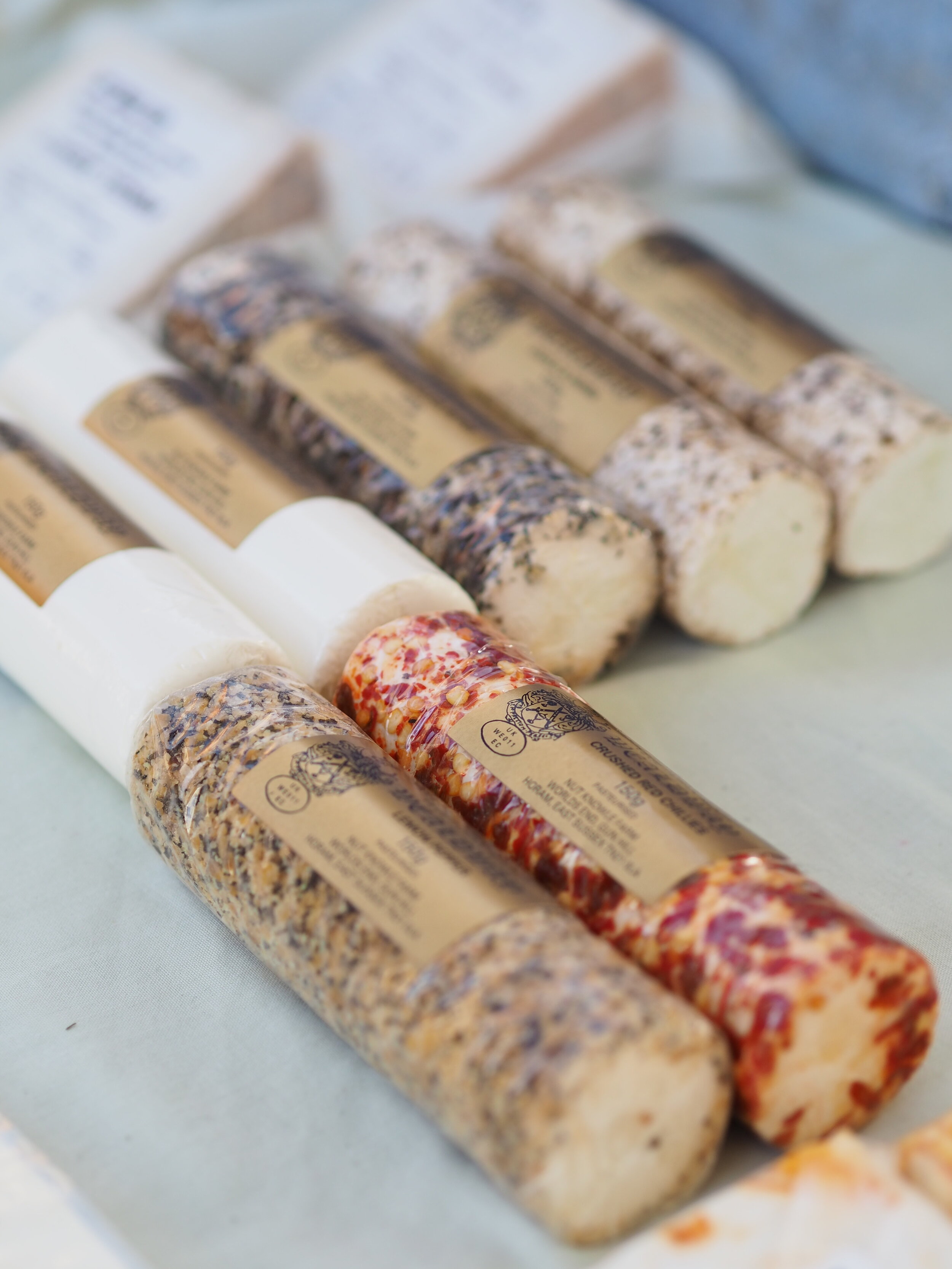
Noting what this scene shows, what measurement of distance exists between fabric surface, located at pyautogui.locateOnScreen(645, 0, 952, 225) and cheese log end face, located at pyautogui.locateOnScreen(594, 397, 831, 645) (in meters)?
0.91

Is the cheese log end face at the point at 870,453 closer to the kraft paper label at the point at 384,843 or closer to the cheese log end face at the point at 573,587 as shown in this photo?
the cheese log end face at the point at 573,587

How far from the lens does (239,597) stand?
4.75 feet

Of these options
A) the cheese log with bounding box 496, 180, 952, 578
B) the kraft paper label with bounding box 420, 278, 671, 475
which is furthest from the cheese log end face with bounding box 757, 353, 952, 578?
the kraft paper label with bounding box 420, 278, 671, 475

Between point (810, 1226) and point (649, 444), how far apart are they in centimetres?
91

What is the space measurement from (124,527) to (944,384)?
1236 mm

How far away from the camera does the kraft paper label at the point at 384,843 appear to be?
1044mm

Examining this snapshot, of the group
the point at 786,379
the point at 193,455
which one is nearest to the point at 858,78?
the point at 786,379

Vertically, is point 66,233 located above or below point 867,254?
below

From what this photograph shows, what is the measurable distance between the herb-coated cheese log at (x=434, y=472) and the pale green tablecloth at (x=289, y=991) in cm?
14

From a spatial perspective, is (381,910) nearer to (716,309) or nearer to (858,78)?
(716,309)

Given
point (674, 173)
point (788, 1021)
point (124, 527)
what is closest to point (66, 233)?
point (124, 527)

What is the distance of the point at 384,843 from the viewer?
1096 mm

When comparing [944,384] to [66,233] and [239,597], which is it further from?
[66,233]

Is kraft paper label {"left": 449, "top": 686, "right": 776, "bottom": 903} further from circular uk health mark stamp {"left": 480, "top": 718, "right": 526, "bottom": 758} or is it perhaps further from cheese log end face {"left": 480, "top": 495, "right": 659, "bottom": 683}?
cheese log end face {"left": 480, "top": 495, "right": 659, "bottom": 683}
